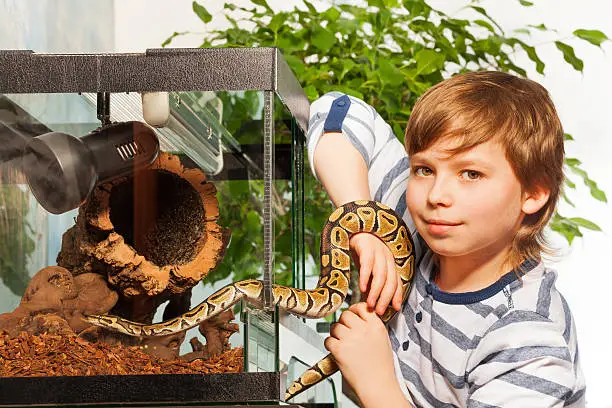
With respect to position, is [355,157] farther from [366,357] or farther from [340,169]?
[366,357]

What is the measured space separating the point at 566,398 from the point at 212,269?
44 cm

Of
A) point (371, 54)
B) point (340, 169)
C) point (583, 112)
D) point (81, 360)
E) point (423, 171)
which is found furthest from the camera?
point (583, 112)

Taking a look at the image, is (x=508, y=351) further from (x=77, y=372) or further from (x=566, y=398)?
(x=77, y=372)

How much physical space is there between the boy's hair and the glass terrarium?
19cm

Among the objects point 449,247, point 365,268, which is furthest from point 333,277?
point 449,247

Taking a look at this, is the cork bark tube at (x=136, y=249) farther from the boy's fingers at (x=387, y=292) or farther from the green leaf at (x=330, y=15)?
the green leaf at (x=330, y=15)

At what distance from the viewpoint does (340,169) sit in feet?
3.93

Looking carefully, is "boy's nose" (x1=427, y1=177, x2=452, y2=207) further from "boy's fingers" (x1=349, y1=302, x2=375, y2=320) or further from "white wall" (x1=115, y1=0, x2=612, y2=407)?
"white wall" (x1=115, y1=0, x2=612, y2=407)

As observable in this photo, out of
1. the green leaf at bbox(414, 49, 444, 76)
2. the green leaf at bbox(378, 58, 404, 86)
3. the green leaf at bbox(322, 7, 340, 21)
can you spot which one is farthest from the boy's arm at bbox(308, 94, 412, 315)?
the green leaf at bbox(322, 7, 340, 21)

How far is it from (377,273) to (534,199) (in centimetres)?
21

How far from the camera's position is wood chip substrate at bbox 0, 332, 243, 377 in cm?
94

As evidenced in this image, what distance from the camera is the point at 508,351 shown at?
0.99 meters

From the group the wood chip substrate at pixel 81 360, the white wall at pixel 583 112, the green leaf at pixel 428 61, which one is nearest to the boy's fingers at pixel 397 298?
the wood chip substrate at pixel 81 360

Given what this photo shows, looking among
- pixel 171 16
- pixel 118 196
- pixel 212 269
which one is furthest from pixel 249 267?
pixel 171 16
